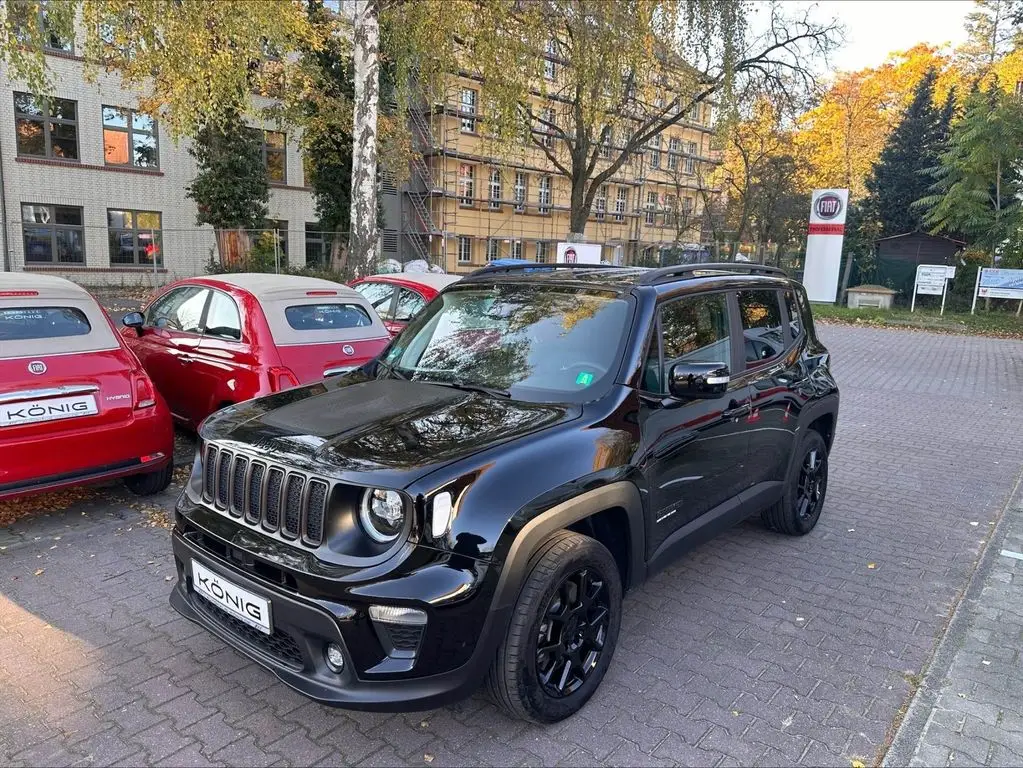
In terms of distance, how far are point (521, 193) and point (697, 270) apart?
125 ft

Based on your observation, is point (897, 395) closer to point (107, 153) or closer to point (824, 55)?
point (824, 55)

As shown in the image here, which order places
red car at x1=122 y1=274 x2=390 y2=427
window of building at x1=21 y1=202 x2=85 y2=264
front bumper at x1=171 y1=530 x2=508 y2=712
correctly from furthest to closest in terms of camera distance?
1. window of building at x1=21 y1=202 x2=85 y2=264
2. red car at x1=122 y1=274 x2=390 y2=427
3. front bumper at x1=171 y1=530 x2=508 y2=712

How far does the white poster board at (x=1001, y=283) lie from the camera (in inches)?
875

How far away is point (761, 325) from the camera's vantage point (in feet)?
14.9

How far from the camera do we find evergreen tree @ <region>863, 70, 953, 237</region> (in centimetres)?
3247

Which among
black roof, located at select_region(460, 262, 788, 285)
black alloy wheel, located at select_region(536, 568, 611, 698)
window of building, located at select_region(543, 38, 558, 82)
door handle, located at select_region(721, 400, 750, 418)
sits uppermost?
window of building, located at select_region(543, 38, 558, 82)

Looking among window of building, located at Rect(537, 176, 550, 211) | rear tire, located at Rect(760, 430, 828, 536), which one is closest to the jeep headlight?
rear tire, located at Rect(760, 430, 828, 536)

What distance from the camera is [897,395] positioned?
11109 mm

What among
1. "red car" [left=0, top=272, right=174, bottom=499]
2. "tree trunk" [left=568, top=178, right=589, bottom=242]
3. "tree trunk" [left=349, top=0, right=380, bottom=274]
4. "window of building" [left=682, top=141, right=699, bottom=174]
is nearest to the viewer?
"red car" [left=0, top=272, right=174, bottom=499]

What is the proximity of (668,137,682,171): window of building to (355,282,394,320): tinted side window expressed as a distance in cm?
3858

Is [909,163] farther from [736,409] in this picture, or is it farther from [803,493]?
[736,409]

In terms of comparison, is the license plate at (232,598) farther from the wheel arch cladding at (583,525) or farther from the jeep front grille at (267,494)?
the wheel arch cladding at (583,525)

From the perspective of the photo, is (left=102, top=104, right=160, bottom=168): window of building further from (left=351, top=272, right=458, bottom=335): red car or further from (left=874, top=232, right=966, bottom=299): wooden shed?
(left=874, top=232, right=966, bottom=299): wooden shed

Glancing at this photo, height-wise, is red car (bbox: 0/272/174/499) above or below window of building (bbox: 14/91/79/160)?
below
